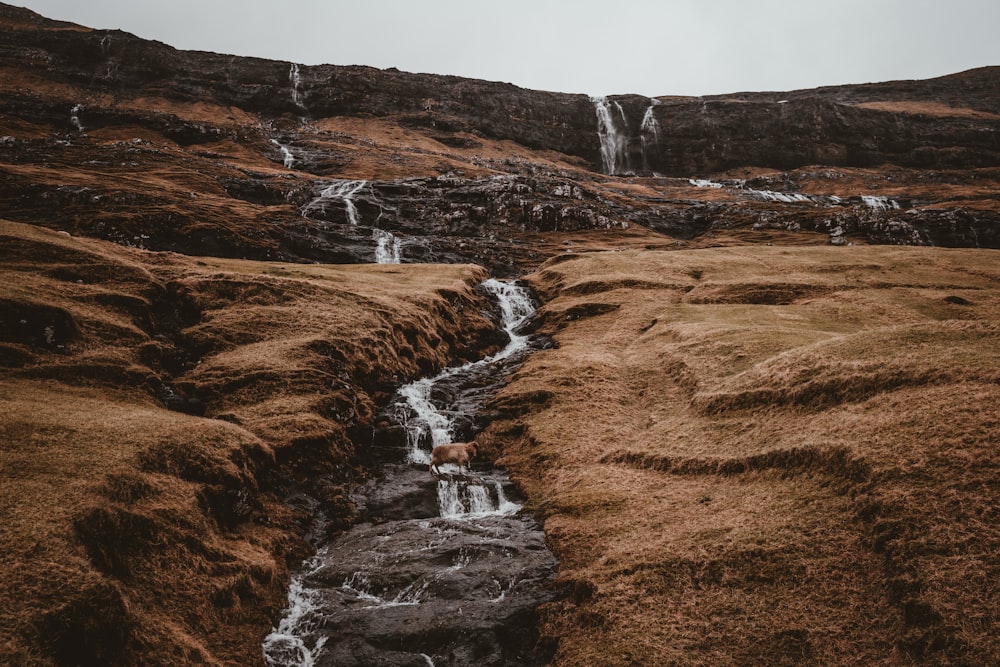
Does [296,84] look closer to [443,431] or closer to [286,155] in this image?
[286,155]

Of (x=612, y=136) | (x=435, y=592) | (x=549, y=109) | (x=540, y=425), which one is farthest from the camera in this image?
(x=549, y=109)

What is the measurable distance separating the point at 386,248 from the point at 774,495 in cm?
5457

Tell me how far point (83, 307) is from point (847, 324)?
39.8m

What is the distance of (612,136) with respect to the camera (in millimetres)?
158875

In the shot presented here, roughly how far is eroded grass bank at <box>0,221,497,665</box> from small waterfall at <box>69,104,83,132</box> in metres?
89.0

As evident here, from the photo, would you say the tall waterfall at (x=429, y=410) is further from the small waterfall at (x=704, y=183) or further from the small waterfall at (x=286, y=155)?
the small waterfall at (x=704, y=183)

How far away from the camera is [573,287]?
154ft

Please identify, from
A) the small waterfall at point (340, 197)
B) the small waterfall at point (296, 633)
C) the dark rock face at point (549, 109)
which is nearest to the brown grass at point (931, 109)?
the dark rock face at point (549, 109)

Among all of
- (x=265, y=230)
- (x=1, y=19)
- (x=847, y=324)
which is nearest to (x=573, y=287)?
(x=847, y=324)

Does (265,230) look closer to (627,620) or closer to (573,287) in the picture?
(573,287)

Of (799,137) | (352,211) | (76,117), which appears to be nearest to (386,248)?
(352,211)

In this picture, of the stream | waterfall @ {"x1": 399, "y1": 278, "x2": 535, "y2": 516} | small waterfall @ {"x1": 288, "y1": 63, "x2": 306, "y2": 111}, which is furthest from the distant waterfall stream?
small waterfall @ {"x1": 288, "y1": 63, "x2": 306, "y2": 111}

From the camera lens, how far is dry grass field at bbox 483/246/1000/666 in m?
10.2

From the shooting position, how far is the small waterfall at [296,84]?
5566 inches
